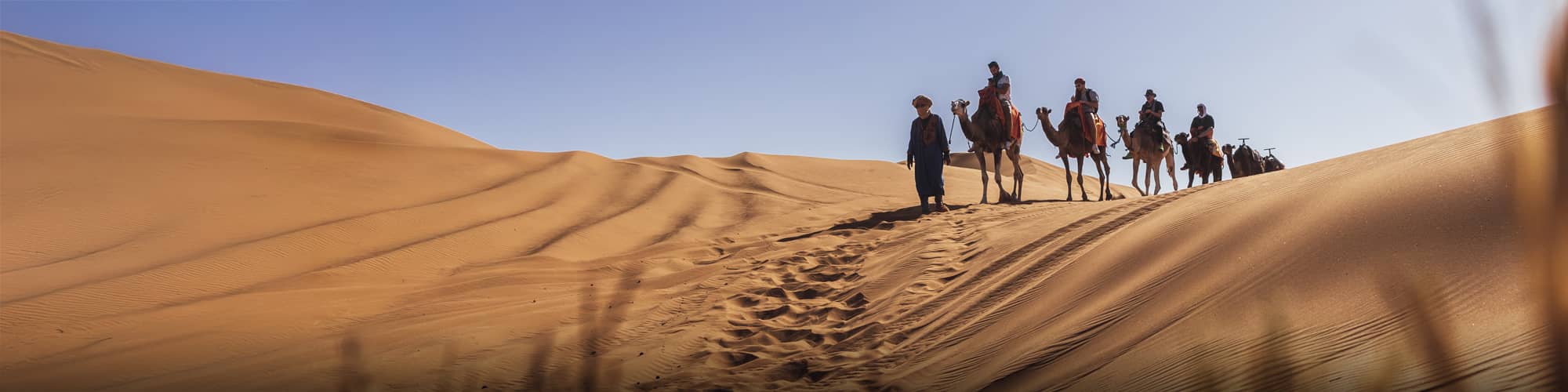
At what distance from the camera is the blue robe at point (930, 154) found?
12.3 meters

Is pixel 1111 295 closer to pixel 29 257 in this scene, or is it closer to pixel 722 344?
pixel 722 344

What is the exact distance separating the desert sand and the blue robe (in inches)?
21.6

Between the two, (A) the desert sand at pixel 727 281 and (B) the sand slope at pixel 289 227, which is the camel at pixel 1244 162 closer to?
(B) the sand slope at pixel 289 227

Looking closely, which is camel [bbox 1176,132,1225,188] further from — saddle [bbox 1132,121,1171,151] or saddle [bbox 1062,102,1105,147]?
saddle [bbox 1062,102,1105,147]

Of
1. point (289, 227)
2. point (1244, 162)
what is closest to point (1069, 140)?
point (1244, 162)

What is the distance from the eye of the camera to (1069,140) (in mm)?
15266

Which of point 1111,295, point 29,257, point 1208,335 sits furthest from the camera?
point 29,257

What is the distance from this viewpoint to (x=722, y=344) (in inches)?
244

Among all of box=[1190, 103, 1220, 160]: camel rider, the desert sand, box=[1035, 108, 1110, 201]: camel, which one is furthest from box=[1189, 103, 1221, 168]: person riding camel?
the desert sand

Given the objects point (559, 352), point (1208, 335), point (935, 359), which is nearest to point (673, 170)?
point (559, 352)

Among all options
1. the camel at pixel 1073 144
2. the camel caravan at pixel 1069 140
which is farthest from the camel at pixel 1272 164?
the camel at pixel 1073 144

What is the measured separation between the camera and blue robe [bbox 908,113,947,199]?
12.3 m

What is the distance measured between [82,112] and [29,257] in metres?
10.4

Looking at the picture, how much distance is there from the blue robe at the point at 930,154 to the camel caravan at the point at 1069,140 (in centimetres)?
1
